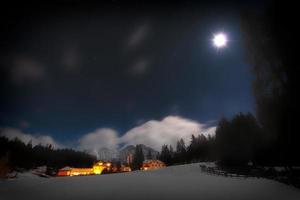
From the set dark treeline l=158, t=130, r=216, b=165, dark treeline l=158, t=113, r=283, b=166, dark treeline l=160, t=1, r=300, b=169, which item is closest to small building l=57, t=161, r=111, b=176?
dark treeline l=158, t=130, r=216, b=165

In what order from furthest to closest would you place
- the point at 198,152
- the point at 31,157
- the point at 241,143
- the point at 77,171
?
the point at 31,157
the point at 77,171
the point at 198,152
the point at 241,143

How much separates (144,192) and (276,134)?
9.63 metres

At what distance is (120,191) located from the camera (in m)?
12.2

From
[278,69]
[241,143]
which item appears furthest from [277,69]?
[241,143]

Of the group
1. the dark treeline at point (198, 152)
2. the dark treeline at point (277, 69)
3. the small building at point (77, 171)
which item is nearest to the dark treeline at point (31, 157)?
the small building at point (77, 171)

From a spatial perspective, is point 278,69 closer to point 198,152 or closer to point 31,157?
point 198,152

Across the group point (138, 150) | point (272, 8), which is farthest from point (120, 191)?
point (138, 150)

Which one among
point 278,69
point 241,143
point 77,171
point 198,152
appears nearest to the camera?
point 278,69

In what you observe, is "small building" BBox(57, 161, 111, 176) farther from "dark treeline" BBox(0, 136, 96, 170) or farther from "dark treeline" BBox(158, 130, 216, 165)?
"dark treeline" BBox(158, 130, 216, 165)

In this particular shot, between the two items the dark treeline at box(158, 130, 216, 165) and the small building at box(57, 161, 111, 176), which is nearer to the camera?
the dark treeline at box(158, 130, 216, 165)

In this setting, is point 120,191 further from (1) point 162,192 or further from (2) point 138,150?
(2) point 138,150

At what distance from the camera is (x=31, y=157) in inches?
3118

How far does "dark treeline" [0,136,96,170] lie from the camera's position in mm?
69150

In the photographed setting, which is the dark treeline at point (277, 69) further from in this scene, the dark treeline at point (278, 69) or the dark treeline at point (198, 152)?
the dark treeline at point (198, 152)
